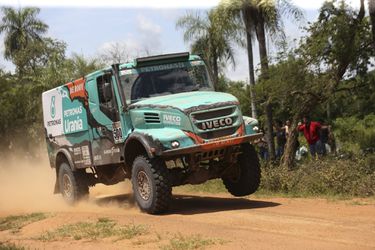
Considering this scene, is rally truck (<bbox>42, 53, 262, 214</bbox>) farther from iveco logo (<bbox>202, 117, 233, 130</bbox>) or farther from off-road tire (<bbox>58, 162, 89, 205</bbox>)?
off-road tire (<bbox>58, 162, 89, 205</bbox>)

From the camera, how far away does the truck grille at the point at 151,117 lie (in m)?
10.1

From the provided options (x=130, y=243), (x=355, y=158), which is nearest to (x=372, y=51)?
(x=355, y=158)

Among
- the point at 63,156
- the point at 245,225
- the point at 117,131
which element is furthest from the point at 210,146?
the point at 63,156

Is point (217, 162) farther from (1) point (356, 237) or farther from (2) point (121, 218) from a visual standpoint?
(1) point (356, 237)

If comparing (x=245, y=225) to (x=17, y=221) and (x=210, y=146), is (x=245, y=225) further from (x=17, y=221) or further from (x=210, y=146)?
(x=17, y=221)

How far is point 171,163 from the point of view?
10.7 metres

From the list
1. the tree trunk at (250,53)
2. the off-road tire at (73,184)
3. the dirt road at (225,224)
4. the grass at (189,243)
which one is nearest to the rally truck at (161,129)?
the off-road tire at (73,184)

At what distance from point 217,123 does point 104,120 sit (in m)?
2.69

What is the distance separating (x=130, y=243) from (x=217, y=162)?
12.1 feet

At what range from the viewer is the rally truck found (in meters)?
9.80

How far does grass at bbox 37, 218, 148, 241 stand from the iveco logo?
2.22 meters

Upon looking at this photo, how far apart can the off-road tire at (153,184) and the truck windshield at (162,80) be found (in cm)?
127

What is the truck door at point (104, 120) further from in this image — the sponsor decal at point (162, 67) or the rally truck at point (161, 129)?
the sponsor decal at point (162, 67)

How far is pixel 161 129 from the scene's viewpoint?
9.96 meters
